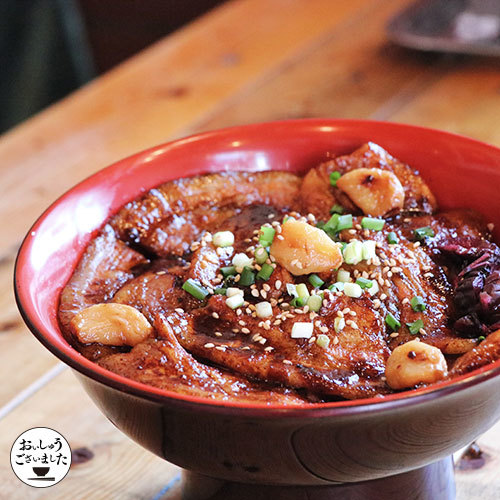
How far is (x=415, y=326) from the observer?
5.21ft

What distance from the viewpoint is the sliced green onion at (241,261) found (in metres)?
1.73

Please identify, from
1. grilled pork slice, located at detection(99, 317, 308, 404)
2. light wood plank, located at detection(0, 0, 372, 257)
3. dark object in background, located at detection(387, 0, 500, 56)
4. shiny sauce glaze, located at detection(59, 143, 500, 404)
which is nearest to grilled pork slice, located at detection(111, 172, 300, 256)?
shiny sauce glaze, located at detection(59, 143, 500, 404)

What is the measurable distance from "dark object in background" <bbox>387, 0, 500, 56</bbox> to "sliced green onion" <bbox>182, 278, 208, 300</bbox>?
2.39 metres

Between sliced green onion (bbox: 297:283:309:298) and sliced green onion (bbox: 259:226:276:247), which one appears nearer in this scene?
sliced green onion (bbox: 297:283:309:298)

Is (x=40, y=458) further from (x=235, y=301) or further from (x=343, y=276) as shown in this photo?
(x=343, y=276)

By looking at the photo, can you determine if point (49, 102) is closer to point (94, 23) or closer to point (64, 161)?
point (94, 23)

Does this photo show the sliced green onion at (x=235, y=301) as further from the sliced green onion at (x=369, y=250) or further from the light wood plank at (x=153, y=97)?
the light wood plank at (x=153, y=97)

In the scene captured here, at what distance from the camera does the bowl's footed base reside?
1530 mm

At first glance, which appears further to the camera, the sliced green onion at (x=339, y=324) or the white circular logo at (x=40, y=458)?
the white circular logo at (x=40, y=458)

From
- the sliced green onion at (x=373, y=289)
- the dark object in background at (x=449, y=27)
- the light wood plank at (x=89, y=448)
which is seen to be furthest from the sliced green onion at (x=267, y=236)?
the dark object in background at (x=449, y=27)

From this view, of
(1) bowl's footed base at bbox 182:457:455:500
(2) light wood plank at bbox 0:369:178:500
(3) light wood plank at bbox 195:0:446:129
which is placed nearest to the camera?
(1) bowl's footed base at bbox 182:457:455:500

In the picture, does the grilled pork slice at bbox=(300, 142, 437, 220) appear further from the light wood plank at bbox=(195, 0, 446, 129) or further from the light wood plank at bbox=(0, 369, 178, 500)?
the light wood plank at bbox=(195, 0, 446, 129)

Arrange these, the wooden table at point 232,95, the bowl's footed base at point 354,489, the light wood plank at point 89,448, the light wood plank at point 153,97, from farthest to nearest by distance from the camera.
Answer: the light wood plank at point 153,97 → the wooden table at point 232,95 → the light wood plank at point 89,448 → the bowl's footed base at point 354,489

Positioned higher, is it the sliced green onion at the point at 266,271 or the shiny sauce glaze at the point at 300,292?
the sliced green onion at the point at 266,271
